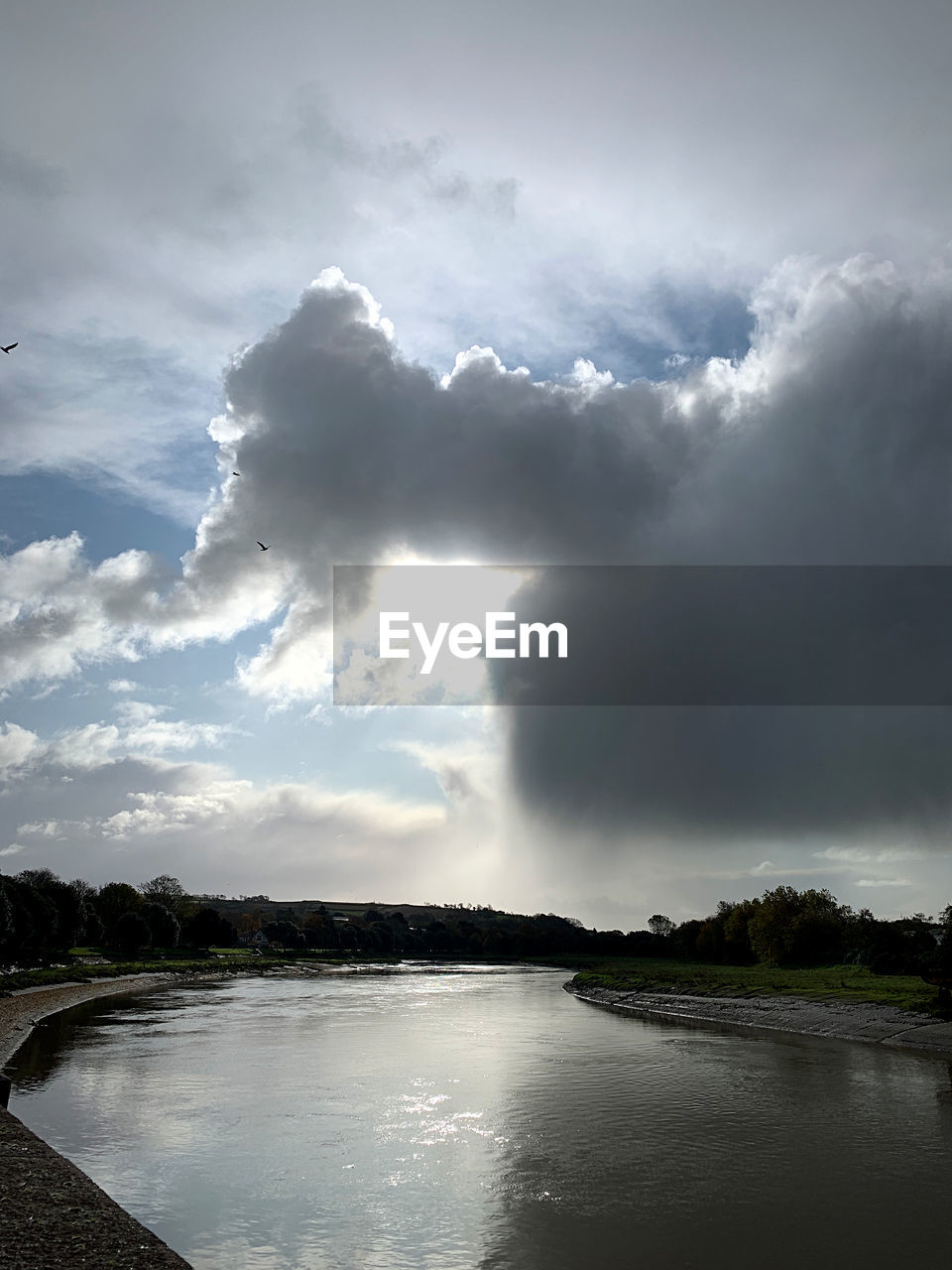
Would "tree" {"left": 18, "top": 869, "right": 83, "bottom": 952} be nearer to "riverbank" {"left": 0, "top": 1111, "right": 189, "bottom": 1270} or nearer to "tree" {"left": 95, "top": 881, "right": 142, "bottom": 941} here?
"tree" {"left": 95, "top": 881, "right": 142, "bottom": 941}

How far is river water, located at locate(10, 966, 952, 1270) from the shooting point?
60.7 feet

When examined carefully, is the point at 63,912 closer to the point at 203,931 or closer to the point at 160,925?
the point at 160,925

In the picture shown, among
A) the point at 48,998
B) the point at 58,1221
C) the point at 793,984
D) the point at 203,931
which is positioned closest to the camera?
A: the point at 58,1221

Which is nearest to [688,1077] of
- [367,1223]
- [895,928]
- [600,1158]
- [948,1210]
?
[600,1158]

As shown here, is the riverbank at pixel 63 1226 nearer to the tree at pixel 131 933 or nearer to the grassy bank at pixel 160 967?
the grassy bank at pixel 160 967

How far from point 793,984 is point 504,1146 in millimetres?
57226

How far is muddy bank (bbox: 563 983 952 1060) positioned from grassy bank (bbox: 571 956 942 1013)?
1397mm

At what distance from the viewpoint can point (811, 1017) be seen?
5900cm

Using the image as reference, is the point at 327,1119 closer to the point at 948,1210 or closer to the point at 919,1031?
the point at 948,1210

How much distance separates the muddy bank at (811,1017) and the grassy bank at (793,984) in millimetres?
1397

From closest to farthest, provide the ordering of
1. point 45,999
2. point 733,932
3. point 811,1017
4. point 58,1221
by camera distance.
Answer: point 58,1221 < point 811,1017 < point 45,999 < point 733,932

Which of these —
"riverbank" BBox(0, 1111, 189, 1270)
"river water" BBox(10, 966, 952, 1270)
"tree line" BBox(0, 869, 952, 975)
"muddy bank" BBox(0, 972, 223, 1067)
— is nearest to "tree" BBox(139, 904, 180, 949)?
"tree line" BBox(0, 869, 952, 975)

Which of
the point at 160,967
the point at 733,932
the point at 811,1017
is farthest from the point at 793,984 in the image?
the point at 160,967

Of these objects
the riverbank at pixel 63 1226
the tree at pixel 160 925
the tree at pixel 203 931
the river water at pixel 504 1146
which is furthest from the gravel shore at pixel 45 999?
the tree at pixel 203 931
